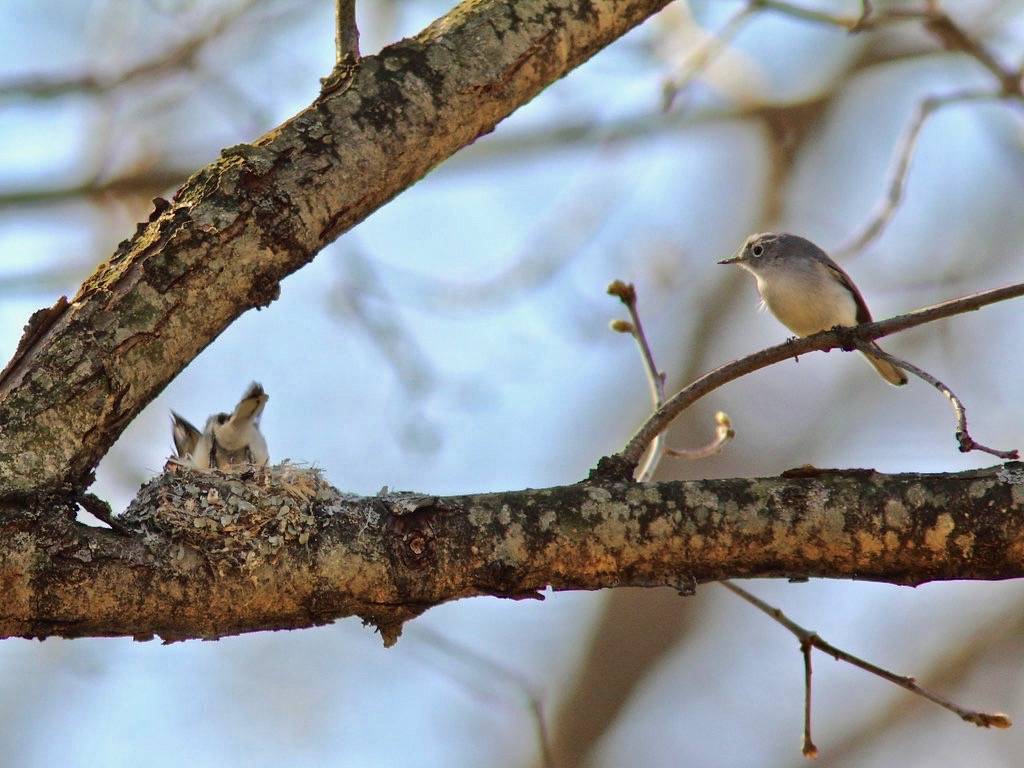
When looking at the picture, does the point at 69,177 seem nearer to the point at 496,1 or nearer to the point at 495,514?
the point at 496,1

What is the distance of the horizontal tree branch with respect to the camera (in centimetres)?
227

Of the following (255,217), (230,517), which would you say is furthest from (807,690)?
(255,217)

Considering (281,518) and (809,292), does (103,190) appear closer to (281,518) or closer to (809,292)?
(809,292)

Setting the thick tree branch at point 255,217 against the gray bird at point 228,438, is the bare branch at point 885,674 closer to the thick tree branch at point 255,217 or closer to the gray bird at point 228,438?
the thick tree branch at point 255,217

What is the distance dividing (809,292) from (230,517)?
2.87m

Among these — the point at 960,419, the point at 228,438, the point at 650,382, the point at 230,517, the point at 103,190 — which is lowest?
the point at 230,517

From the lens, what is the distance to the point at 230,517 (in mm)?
2496

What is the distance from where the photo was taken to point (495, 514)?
2.39m

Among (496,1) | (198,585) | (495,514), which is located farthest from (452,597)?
(496,1)

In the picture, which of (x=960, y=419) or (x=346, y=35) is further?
(x=346, y=35)

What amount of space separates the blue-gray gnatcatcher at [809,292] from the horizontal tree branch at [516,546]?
228cm

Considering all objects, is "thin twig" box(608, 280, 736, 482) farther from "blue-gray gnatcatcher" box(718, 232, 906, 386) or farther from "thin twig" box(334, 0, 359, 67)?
"blue-gray gnatcatcher" box(718, 232, 906, 386)

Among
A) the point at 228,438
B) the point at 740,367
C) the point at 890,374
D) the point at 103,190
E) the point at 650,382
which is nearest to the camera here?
the point at 740,367

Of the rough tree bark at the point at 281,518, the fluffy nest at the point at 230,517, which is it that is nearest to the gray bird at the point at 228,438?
the fluffy nest at the point at 230,517
